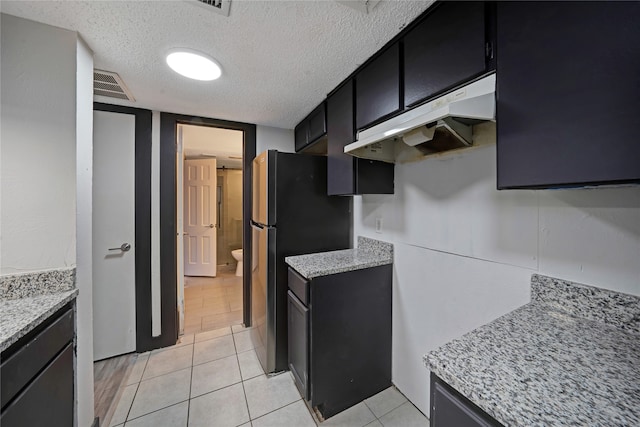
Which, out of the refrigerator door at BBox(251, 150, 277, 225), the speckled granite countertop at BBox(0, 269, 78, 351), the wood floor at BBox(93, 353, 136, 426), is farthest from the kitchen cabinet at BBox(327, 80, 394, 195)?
the wood floor at BBox(93, 353, 136, 426)

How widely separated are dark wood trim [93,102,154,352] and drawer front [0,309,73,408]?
1.07 metres

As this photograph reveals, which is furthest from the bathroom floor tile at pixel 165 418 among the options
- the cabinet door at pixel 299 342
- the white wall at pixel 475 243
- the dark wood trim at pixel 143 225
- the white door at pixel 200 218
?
the white door at pixel 200 218

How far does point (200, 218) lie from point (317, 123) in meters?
3.06

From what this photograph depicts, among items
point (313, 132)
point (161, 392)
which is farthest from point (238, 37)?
point (161, 392)

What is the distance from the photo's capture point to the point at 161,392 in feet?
5.43

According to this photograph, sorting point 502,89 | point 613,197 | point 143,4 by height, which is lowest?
point 613,197

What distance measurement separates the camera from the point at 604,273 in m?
0.80

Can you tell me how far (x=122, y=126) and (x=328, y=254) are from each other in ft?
6.88

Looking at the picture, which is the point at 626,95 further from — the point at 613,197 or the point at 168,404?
the point at 168,404

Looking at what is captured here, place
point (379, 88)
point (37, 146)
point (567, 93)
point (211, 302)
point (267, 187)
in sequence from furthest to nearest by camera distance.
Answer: point (211, 302) → point (267, 187) → point (379, 88) → point (37, 146) → point (567, 93)

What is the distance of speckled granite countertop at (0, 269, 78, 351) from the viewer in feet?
2.78

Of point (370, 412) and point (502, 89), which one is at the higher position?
point (502, 89)

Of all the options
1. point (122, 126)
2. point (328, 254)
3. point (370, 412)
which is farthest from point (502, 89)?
point (122, 126)

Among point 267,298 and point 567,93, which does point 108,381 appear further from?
point 567,93
